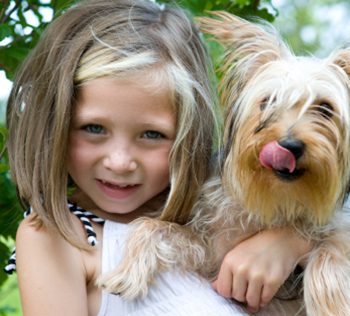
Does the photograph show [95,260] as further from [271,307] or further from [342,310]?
[342,310]

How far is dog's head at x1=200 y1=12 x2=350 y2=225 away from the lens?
297 cm

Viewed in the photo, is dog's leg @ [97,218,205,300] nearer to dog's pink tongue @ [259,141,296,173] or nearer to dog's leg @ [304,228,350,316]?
dog's leg @ [304,228,350,316]

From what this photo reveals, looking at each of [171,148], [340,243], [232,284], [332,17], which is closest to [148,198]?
[171,148]

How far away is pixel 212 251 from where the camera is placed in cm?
347

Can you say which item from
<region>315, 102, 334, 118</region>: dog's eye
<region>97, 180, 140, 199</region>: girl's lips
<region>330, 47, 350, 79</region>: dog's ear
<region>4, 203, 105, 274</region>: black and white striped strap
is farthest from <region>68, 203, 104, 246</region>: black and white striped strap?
<region>330, 47, 350, 79</region>: dog's ear

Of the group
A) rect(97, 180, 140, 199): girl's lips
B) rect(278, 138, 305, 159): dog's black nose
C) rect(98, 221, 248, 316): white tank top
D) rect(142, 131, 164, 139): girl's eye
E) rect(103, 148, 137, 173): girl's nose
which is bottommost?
rect(98, 221, 248, 316): white tank top

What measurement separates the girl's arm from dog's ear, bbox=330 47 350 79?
4.01 feet

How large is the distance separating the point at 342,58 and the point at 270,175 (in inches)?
22.8

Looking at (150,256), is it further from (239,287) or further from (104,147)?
(104,147)

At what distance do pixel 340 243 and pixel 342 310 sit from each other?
0.90ft

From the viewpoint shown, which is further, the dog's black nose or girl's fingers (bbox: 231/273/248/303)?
girl's fingers (bbox: 231/273/248/303)

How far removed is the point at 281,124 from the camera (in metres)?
2.99

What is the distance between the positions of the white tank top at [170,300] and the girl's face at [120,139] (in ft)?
Result: 0.74

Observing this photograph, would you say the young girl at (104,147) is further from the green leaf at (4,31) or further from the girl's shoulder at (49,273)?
the green leaf at (4,31)
